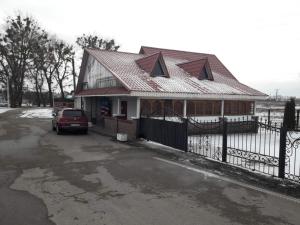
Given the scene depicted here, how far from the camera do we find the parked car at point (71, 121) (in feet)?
58.3

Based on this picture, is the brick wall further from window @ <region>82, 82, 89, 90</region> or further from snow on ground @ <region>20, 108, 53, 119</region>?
snow on ground @ <region>20, 108, 53, 119</region>

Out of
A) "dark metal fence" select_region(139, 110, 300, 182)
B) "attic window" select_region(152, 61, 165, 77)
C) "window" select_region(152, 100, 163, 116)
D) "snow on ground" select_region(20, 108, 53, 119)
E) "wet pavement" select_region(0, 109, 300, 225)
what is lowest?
"snow on ground" select_region(20, 108, 53, 119)

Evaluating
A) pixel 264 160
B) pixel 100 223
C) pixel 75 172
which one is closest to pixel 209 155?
pixel 264 160

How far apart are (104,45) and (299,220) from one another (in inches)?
1887

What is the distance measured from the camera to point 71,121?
17922mm

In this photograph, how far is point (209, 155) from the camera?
11094 mm

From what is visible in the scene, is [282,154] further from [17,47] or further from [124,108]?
[17,47]

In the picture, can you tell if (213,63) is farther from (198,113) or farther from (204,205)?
(204,205)

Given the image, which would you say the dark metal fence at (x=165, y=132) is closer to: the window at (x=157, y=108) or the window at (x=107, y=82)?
the window at (x=157, y=108)

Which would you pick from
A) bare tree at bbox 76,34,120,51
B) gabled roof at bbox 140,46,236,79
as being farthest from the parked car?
bare tree at bbox 76,34,120,51

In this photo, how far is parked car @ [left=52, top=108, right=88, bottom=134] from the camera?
1777 cm

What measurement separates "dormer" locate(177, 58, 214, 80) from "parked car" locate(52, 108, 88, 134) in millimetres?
9437

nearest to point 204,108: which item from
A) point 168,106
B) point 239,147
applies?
point 168,106

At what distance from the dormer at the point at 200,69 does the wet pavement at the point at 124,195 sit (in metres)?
13.6
